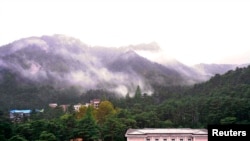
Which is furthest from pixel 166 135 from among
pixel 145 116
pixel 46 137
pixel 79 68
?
pixel 79 68

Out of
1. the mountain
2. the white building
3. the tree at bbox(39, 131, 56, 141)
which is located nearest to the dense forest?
the tree at bbox(39, 131, 56, 141)

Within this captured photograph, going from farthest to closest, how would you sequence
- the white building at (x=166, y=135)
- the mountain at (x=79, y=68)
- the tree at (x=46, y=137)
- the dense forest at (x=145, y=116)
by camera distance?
the mountain at (x=79, y=68) → the dense forest at (x=145, y=116) → the white building at (x=166, y=135) → the tree at (x=46, y=137)

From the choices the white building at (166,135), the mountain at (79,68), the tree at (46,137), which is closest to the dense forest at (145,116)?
the tree at (46,137)

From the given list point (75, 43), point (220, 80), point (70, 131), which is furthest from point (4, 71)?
point (70, 131)

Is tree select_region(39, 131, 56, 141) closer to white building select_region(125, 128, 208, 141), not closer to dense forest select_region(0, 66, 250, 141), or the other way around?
dense forest select_region(0, 66, 250, 141)

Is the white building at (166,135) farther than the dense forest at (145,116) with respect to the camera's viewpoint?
No

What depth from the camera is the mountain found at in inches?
3423

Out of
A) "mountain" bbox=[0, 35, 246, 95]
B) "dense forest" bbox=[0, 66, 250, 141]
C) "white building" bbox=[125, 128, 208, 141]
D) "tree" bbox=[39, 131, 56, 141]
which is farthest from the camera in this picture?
"mountain" bbox=[0, 35, 246, 95]

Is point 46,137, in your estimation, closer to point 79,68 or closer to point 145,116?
point 145,116

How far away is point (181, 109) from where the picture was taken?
130ft

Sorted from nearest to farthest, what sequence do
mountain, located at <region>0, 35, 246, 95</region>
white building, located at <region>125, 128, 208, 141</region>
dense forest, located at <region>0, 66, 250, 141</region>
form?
white building, located at <region>125, 128, 208, 141</region> → dense forest, located at <region>0, 66, 250, 141</region> → mountain, located at <region>0, 35, 246, 95</region>

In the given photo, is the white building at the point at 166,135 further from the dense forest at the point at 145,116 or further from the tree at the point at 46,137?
the tree at the point at 46,137

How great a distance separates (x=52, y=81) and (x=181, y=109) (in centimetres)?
5342

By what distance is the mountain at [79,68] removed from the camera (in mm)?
86938
